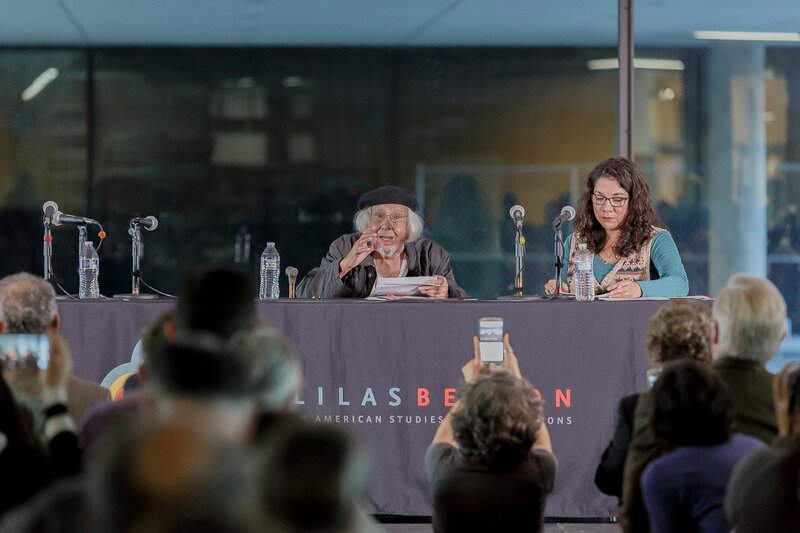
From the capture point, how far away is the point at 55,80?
14.1 m

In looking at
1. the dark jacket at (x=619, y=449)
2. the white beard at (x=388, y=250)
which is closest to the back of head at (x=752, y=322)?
the dark jacket at (x=619, y=449)

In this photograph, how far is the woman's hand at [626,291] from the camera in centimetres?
446

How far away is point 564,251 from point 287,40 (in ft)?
31.9

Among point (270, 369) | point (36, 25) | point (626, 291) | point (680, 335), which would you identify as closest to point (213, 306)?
point (270, 369)

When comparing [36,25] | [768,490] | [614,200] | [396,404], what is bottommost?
[396,404]

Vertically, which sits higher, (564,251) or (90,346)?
(564,251)

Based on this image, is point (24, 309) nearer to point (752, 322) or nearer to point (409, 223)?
point (752, 322)

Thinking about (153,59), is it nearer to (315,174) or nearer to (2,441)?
(315,174)

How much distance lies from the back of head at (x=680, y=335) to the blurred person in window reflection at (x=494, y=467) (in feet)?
1.27

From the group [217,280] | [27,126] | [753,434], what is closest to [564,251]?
[753,434]

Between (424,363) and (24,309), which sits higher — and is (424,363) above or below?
below

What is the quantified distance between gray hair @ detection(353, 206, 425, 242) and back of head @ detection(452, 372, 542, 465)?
89.5 inches

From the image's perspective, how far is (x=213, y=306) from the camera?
6.98ft

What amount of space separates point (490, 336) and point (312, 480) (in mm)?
3027
